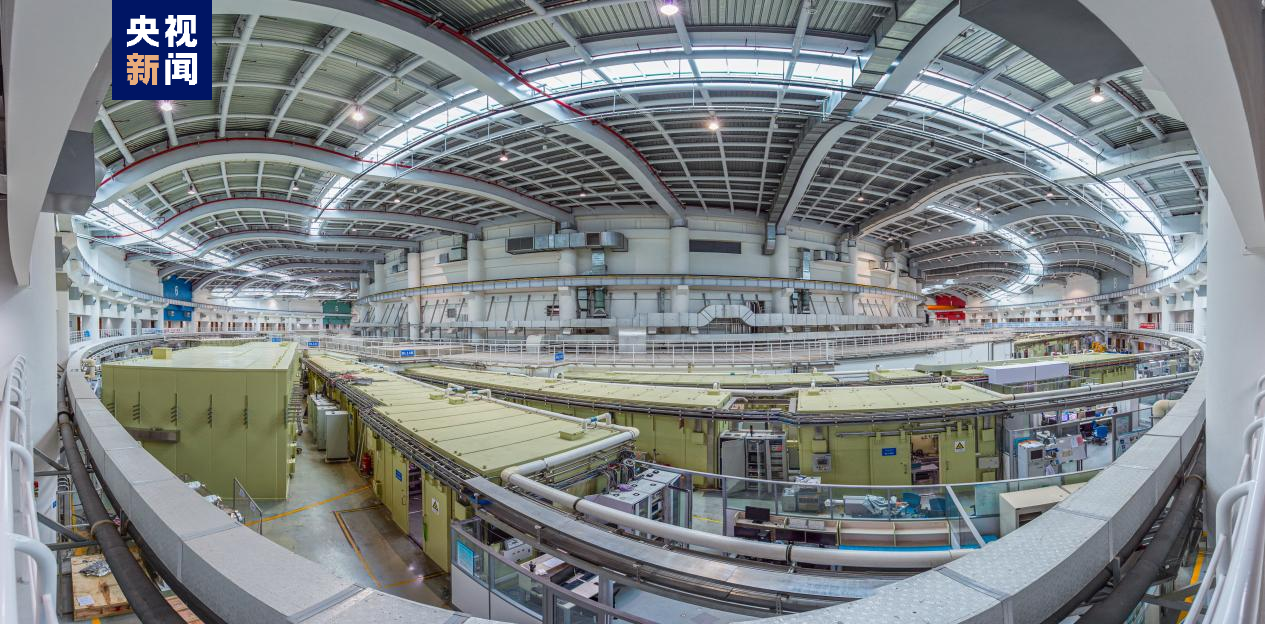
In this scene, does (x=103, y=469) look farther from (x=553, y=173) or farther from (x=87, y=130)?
(x=553, y=173)

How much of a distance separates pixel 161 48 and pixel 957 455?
38.2 feet

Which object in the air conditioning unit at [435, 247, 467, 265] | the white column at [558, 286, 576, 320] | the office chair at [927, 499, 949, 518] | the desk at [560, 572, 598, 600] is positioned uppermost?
the air conditioning unit at [435, 247, 467, 265]

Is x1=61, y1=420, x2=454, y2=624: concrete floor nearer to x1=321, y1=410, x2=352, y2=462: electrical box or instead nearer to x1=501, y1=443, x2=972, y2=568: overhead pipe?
x1=321, y1=410, x2=352, y2=462: electrical box

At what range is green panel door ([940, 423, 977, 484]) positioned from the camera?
709 cm

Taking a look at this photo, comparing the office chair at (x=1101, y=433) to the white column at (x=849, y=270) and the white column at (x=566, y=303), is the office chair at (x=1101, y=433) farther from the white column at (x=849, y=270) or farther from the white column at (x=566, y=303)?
the white column at (x=849, y=270)

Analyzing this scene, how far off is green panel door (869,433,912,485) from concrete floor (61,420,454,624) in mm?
5919

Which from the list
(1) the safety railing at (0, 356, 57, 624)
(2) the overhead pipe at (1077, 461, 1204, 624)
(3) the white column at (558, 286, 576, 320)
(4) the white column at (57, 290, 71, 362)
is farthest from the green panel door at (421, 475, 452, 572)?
(3) the white column at (558, 286, 576, 320)

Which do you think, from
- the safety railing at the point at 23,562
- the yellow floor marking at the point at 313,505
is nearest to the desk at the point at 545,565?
the safety railing at the point at 23,562

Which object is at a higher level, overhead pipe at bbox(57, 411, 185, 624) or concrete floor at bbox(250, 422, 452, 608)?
overhead pipe at bbox(57, 411, 185, 624)

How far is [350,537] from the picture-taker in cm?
621

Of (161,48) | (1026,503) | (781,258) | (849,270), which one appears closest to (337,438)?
(161,48)

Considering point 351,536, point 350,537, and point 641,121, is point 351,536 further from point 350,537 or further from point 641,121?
point 641,121

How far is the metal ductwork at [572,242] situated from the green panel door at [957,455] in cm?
1959

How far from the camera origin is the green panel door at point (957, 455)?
7086mm
